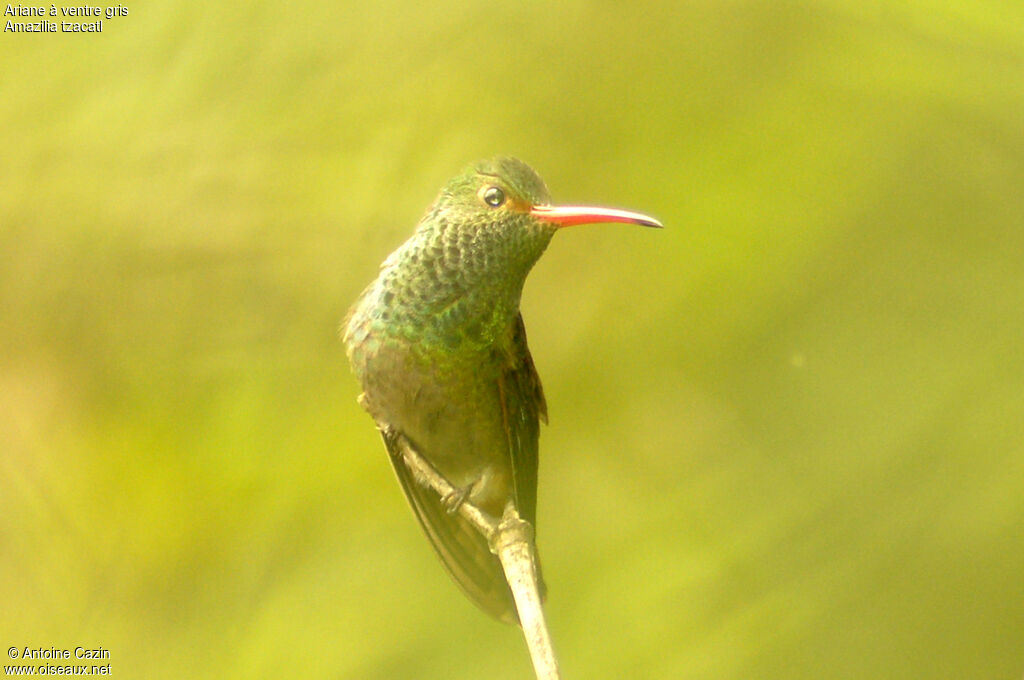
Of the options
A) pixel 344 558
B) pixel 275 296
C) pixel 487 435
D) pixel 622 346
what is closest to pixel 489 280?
pixel 487 435

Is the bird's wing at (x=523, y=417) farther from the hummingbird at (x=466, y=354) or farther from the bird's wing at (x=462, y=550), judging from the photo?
the bird's wing at (x=462, y=550)

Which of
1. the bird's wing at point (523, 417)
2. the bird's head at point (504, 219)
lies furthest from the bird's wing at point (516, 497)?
the bird's head at point (504, 219)

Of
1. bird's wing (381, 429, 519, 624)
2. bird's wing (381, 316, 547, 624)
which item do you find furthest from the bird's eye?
bird's wing (381, 429, 519, 624)

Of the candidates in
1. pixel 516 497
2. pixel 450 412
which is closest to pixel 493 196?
pixel 450 412

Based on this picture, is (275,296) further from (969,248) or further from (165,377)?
(969,248)

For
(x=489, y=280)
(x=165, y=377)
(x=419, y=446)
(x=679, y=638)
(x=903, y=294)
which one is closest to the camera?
(x=489, y=280)
